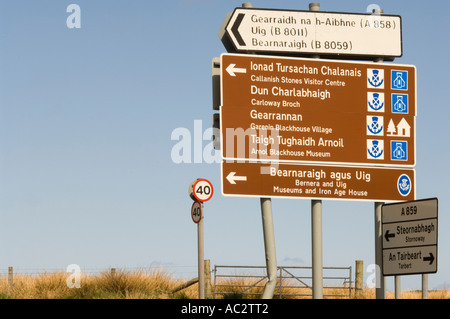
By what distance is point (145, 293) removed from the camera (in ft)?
80.7

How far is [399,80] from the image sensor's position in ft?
57.9

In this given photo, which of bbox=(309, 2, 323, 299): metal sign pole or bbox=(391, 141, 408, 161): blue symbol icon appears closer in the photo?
bbox=(309, 2, 323, 299): metal sign pole

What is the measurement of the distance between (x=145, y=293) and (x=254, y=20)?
1107cm

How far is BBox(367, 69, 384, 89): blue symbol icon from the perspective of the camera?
17344 millimetres

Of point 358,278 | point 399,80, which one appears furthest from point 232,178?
point 358,278

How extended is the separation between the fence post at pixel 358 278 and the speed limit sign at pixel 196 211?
11.2m

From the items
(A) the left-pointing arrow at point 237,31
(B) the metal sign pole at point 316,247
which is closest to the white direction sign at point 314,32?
(A) the left-pointing arrow at point 237,31

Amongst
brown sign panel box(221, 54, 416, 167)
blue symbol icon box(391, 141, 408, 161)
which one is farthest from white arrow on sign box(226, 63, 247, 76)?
blue symbol icon box(391, 141, 408, 161)

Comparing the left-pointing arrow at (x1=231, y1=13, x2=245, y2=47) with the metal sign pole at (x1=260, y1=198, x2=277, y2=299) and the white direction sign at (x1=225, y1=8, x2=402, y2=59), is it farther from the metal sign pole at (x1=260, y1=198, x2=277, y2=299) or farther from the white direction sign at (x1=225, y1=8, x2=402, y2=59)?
the metal sign pole at (x1=260, y1=198, x2=277, y2=299)

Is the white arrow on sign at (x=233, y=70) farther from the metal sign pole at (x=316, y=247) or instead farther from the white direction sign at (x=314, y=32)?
the metal sign pole at (x=316, y=247)

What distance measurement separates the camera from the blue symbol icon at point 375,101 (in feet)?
56.6

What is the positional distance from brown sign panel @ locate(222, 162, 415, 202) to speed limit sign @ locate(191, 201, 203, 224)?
7.29 feet
